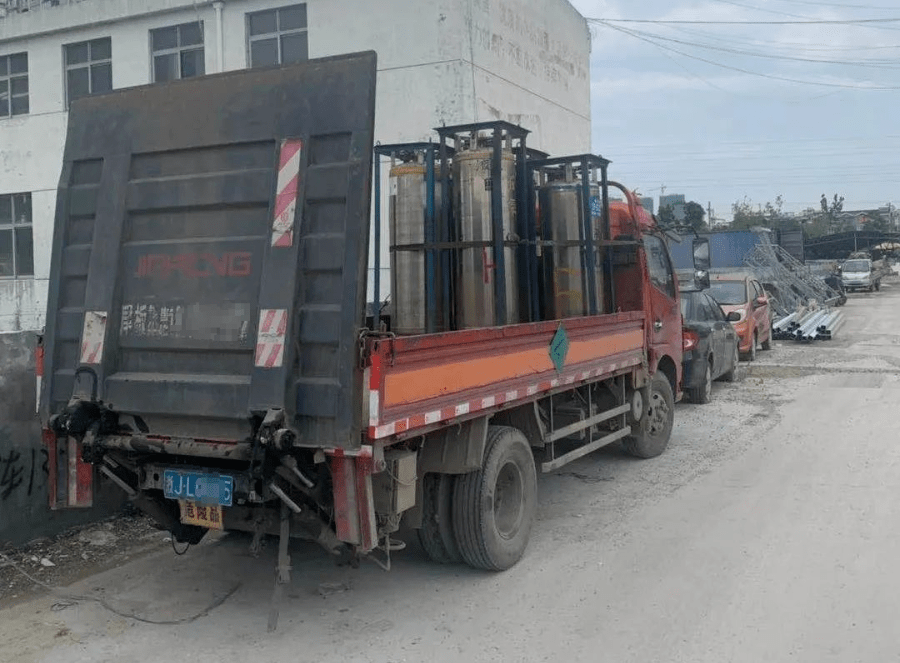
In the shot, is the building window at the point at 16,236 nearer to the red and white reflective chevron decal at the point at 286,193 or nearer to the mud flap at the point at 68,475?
the mud flap at the point at 68,475

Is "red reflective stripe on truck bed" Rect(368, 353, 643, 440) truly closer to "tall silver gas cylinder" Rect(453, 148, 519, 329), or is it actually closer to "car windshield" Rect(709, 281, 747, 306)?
"tall silver gas cylinder" Rect(453, 148, 519, 329)

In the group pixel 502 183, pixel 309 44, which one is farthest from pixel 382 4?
pixel 502 183

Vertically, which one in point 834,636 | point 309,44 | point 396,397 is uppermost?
point 309,44

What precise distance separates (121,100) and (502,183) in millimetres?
2836

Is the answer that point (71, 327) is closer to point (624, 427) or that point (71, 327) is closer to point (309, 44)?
point (624, 427)

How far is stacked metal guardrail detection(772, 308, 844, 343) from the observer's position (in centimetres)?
2064

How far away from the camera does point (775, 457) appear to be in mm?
8648

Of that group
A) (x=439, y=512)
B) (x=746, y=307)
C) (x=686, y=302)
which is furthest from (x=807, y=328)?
(x=439, y=512)

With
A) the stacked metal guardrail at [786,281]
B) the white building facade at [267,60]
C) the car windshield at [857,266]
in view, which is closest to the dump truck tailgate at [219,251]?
the white building facade at [267,60]

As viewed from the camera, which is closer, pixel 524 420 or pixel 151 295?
pixel 151 295

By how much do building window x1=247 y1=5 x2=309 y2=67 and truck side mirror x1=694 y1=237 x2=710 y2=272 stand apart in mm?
9826

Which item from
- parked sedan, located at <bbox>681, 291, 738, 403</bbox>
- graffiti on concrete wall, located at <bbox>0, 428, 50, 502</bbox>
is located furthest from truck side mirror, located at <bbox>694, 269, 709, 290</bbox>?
graffiti on concrete wall, located at <bbox>0, 428, 50, 502</bbox>

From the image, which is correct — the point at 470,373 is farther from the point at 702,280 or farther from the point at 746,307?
the point at 746,307

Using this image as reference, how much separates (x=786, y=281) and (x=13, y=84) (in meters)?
25.1
